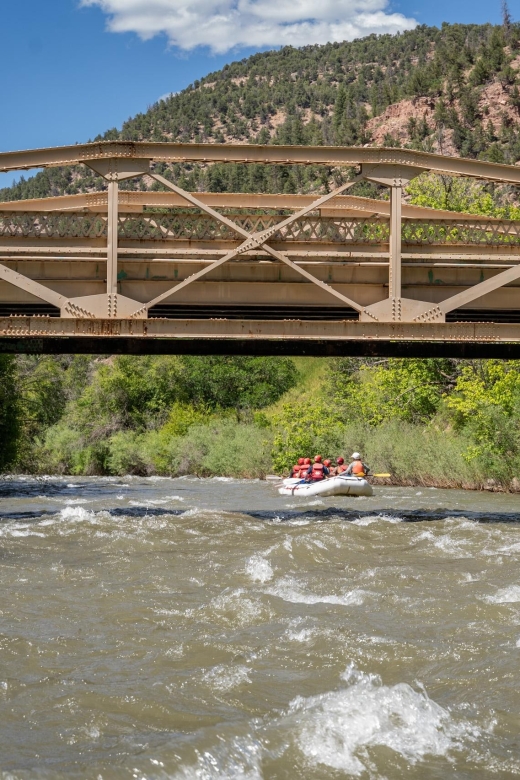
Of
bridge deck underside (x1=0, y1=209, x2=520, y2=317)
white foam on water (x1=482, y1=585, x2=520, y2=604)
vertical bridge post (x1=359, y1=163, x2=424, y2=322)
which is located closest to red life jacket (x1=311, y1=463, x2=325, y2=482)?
bridge deck underside (x1=0, y1=209, x2=520, y2=317)

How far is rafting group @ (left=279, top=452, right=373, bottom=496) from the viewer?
26.6 m

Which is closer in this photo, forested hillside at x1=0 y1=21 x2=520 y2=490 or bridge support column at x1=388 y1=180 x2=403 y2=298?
bridge support column at x1=388 y1=180 x2=403 y2=298

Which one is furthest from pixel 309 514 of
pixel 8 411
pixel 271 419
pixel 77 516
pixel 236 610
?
pixel 271 419

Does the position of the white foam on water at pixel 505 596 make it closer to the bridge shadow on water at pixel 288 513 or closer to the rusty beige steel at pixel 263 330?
the rusty beige steel at pixel 263 330

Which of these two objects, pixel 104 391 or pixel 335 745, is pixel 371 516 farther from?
pixel 104 391

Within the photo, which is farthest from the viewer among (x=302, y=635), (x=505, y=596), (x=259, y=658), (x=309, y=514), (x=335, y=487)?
(x=335, y=487)

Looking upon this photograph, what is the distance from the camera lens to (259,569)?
1190cm

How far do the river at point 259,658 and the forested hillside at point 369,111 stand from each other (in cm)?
9337

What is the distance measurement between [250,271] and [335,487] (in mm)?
10046

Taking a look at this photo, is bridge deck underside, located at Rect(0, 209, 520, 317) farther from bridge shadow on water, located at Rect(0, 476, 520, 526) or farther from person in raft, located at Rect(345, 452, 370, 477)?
person in raft, located at Rect(345, 452, 370, 477)

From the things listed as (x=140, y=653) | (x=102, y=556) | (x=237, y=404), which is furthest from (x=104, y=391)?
(x=140, y=653)

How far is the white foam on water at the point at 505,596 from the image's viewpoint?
9.93m

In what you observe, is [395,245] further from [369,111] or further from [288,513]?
[369,111]

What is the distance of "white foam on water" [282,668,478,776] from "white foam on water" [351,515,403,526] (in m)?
11.8
